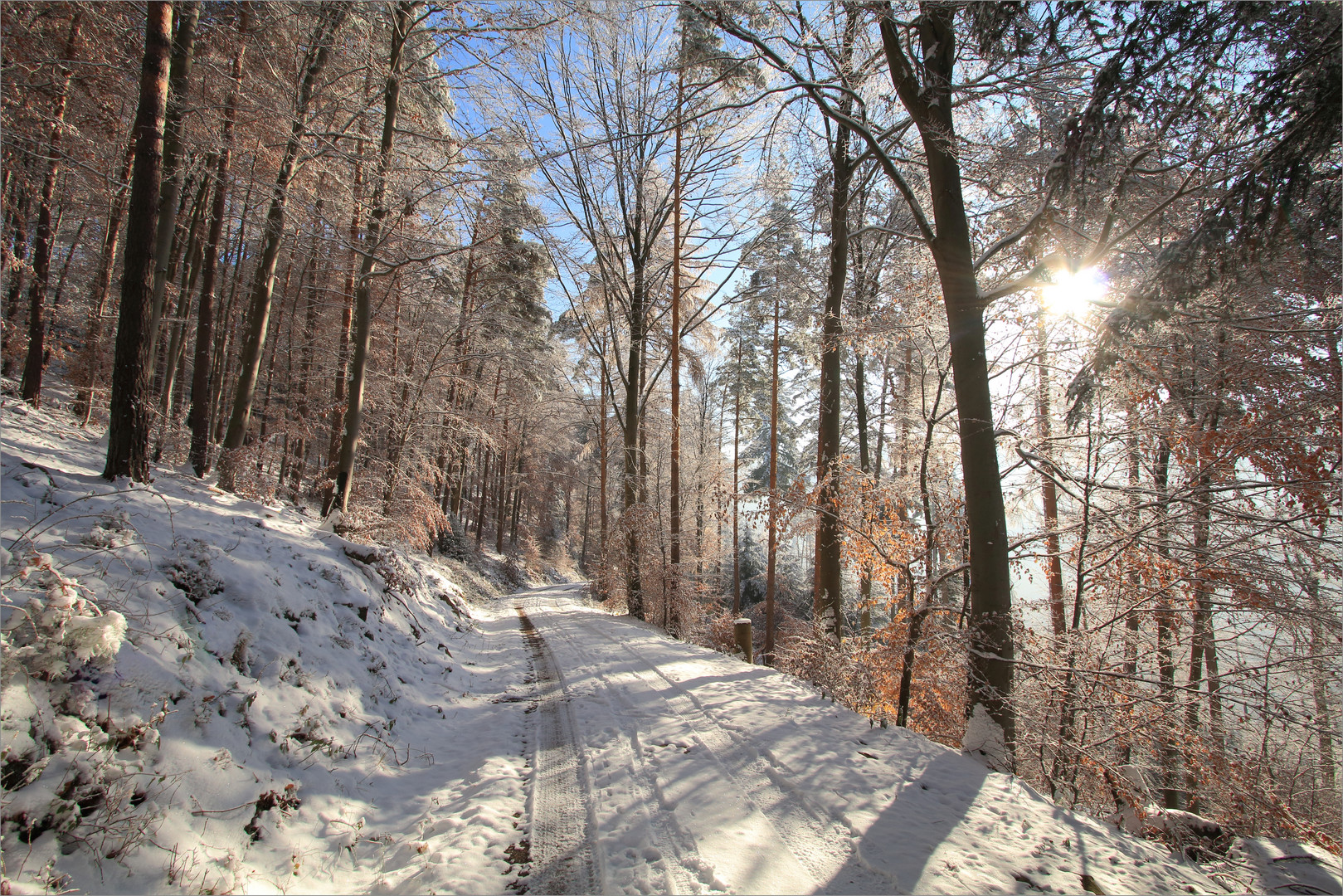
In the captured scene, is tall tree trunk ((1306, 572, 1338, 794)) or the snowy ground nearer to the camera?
the snowy ground

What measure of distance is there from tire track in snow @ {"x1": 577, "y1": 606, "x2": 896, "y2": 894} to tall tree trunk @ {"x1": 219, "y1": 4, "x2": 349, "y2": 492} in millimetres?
8101

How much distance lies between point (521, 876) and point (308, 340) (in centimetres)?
1622

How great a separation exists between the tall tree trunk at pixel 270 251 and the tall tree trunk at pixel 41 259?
257cm

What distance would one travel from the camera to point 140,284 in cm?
473

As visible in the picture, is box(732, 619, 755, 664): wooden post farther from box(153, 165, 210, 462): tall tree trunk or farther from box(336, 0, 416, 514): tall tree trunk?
box(153, 165, 210, 462): tall tree trunk

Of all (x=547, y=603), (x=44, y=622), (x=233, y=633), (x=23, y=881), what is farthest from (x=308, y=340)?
(x=23, y=881)

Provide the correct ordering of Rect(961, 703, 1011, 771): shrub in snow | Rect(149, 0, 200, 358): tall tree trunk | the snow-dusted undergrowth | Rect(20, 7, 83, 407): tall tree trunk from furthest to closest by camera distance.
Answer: Rect(20, 7, 83, 407): tall tree trunk < Rect(149, 0, 200, 358): tall tree trunk < Rect(961, 703, 1011, 771): shrub in snow < the snow-dusted undergrowth

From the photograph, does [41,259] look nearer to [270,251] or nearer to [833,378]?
[270,251]

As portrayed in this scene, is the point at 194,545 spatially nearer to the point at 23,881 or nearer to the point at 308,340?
the point at 23,881

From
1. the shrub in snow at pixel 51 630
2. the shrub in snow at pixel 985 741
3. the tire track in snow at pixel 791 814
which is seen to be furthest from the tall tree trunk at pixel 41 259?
the shrub in snow at pixel 985 741

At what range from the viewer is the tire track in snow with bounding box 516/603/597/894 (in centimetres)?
242

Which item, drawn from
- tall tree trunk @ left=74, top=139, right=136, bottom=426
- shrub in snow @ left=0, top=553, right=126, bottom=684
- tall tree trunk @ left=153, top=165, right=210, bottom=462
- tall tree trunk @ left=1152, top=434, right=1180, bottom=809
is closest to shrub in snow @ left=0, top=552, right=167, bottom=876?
shrub in snow @ left=0, top=553, right=126, bottom=684

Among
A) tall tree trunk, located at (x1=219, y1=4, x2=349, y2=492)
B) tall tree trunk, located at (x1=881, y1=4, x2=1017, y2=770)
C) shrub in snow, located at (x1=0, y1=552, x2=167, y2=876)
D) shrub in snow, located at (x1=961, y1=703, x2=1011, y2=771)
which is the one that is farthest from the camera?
tall tree trunk, located at (x1=219, y1=4, x2=349, y2=492)

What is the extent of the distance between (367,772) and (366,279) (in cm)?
800
